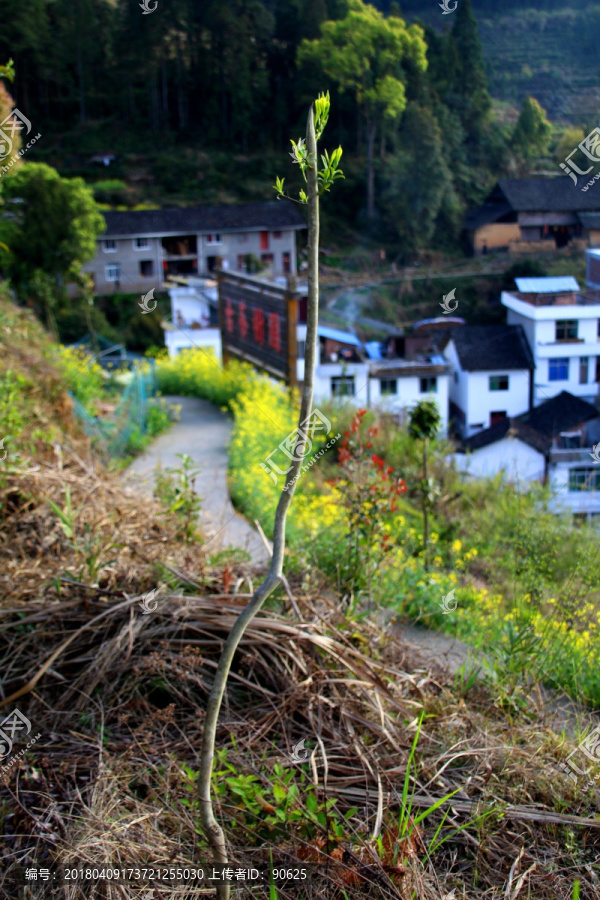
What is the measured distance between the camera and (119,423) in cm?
632

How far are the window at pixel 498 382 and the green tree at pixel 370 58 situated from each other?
2.73 m

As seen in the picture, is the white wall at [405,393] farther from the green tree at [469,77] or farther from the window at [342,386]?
the green tree at [469,77]

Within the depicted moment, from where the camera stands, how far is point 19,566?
280cm

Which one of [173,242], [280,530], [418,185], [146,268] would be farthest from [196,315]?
[280,530]

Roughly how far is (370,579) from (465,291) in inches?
246

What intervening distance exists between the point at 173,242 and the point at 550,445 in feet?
52.9

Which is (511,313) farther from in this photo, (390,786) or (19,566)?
(390,786)

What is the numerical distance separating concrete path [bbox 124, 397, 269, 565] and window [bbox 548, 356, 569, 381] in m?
3.15

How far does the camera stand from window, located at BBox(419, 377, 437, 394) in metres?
8.88

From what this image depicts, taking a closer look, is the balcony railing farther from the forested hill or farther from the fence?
the fence

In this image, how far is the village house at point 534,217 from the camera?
307 inches

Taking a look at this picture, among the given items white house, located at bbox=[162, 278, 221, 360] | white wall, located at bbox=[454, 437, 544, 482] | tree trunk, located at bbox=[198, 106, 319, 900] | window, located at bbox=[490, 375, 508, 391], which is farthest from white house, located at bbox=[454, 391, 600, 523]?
tree trunk, located at bbox=[198, 106, 319, 900]

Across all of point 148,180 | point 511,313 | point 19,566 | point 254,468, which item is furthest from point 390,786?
point 148,180

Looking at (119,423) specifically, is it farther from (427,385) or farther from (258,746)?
(258,746)
